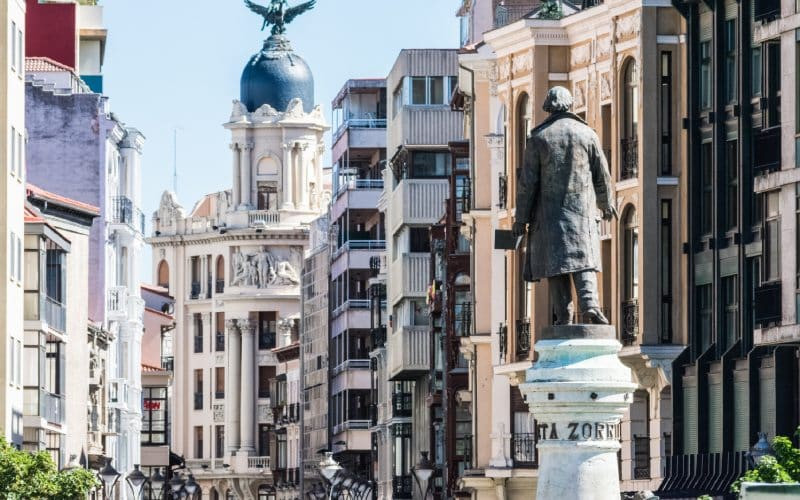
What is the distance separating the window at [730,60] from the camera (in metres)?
61.9

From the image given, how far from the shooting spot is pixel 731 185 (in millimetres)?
62375

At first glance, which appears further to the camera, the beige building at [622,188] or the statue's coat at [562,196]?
the beige building at [622,188]

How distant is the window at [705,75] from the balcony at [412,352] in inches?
1728

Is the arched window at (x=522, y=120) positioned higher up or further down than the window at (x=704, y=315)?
higher up

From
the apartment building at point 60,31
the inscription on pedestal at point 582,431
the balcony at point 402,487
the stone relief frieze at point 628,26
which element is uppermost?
the apartment building at point 60,31

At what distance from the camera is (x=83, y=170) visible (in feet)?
389

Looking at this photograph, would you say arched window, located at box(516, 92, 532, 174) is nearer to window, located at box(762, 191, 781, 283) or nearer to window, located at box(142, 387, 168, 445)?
window, located at box(762, 191, 781, 283)

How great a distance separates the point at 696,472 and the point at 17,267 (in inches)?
1120

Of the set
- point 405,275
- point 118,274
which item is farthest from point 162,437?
point 405,275

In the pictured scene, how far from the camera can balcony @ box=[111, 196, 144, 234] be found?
125 m

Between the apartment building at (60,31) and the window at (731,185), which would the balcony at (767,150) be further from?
the apartment building at (60,31)

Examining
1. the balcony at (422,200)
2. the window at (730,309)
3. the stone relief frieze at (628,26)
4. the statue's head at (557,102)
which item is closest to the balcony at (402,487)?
the balcony at (422,200)

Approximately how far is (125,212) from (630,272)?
6272 cm

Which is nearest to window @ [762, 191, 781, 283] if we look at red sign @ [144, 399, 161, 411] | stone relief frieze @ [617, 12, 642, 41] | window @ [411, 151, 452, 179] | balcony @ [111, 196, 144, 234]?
stone relief frieze @ [617, 12, 642, 41]
